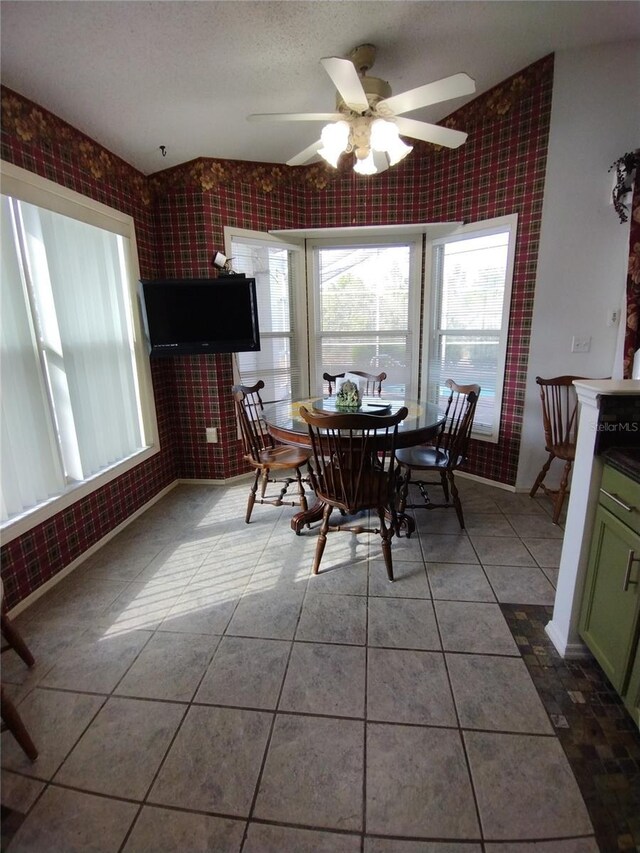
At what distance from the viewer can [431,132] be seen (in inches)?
77.7

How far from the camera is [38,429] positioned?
6.67 feet

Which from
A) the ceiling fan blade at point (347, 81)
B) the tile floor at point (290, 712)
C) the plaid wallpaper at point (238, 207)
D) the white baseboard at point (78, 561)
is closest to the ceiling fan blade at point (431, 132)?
the ceiling fan blade at point (347, 81)

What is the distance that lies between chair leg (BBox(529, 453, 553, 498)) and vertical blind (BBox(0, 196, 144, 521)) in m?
3.04

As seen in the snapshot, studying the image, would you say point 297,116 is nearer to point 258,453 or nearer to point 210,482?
point 258,453

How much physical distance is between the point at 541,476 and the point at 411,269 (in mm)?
2082

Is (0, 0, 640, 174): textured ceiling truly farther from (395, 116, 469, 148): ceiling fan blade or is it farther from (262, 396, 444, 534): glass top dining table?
(262, 396, 444, 534): glass top dining table

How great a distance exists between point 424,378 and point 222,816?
3280 mm

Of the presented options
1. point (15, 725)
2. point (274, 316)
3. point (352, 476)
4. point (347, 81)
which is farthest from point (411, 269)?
point (15, 725)

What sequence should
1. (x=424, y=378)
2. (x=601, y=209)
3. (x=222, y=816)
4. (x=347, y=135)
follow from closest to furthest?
(x=222, y=816) < (x=347, y=135) < (x=601, y=209) < (x=424, y=378)

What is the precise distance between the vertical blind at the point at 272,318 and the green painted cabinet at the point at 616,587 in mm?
2740

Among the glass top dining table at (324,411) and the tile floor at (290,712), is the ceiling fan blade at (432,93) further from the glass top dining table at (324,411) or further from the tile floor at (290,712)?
the tile floor at (290,712)

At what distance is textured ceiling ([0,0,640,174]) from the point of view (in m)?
1.64

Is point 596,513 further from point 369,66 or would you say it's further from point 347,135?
point 369,66

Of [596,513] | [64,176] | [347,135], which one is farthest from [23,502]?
[596,513]
